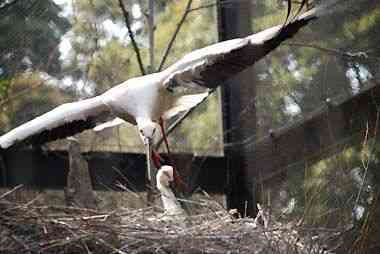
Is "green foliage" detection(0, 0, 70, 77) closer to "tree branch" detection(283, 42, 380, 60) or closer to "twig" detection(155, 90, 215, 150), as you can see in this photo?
"twig" detection(155, 90, 215, 150)

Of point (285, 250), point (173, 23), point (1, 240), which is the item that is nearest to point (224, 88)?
point (173, 23)

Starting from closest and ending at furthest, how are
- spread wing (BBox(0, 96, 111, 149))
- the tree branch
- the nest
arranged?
the nest
the tree branch
spread wing (BBox(0, 96, 111, 149))

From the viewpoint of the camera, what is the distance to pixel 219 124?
2619 mm

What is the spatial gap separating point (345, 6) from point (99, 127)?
29.4 inches

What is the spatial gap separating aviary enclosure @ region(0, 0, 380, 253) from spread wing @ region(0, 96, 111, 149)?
0.7 inches

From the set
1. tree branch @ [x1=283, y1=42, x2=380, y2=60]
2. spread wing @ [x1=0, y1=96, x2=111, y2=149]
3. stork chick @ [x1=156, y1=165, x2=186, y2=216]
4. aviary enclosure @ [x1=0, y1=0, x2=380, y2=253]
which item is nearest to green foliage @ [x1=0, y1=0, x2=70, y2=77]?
aviary enclosure @ [x1=0, y1=0, x2=380, y2=253]

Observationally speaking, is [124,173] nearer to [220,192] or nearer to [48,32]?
[220,192]

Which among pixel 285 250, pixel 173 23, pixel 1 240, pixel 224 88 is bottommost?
pixel 285 250

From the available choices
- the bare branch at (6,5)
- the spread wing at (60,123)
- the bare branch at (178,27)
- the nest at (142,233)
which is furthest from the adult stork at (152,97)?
the nest at (142,233)

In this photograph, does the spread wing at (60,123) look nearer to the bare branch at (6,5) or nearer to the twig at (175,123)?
the twig at (175,123)

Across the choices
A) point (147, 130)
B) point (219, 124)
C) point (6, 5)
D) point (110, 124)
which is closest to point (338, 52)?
Result: point (219, 124)

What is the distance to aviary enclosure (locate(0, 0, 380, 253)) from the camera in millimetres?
2203

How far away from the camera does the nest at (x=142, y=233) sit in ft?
5.92

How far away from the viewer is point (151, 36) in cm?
265
